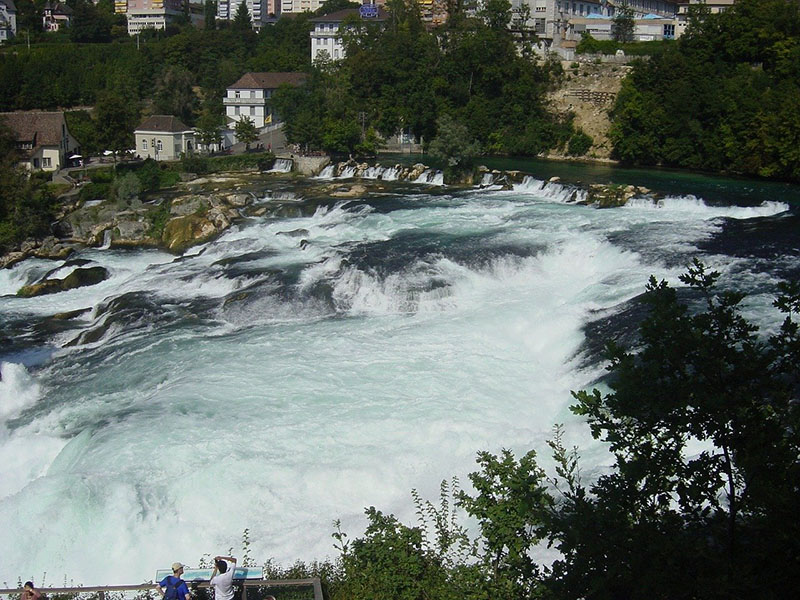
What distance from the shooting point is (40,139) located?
4600 cm

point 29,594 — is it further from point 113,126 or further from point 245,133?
point 245,133

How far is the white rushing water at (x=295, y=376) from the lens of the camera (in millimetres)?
14727

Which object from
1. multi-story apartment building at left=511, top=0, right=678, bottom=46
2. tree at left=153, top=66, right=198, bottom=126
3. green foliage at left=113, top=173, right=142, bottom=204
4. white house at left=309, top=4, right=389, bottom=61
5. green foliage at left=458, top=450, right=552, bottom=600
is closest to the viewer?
green foliage at left=458, top=450, right=552, bottom=600

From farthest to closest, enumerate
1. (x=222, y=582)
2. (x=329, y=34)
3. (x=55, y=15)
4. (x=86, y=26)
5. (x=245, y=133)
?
(x=55, y=15) < (x=86, y=26) < (x=329, y=34) < (x=245, y=133) < (x=222, y=582)

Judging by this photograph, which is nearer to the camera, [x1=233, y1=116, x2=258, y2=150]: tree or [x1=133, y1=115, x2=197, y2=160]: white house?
[x1=133, y1=115, x2=197, y2=160]: white house

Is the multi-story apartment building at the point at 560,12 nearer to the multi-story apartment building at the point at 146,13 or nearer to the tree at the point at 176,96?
the tree at the point at 176,96

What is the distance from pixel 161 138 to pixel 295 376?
115 feet

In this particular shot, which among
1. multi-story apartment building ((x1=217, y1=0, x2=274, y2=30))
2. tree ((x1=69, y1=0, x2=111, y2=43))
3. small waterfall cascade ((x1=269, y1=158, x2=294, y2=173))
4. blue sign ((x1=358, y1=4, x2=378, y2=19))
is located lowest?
small waterfall cascade ((x1=269, y1=158, x2=294, y2=173))

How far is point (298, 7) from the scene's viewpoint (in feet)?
420

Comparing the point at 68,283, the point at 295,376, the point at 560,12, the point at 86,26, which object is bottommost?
the point at 295,376

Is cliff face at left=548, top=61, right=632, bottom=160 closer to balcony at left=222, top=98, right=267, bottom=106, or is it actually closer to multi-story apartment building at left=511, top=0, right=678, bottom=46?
multi-story apartment building at left=511, top=0, right=678, bottom=46

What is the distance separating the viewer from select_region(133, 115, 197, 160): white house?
166ft

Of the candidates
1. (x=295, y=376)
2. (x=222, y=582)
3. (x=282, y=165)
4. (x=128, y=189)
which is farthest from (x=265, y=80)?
(x=222, y=582)

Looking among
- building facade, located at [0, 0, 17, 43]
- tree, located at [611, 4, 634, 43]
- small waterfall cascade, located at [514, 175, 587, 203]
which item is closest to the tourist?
small waterfall cascade, located at [514, 175, 587, 203]
